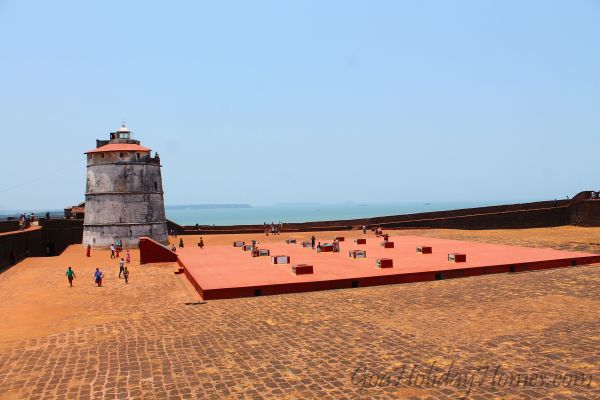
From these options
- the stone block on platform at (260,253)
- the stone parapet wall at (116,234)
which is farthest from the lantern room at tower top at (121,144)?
the stone block on platform at (260,253)

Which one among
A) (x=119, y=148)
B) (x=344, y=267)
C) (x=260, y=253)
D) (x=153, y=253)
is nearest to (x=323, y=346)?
(x=344, y=267)

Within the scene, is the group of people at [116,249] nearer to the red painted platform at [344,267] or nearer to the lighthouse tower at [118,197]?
the lighthouse tower at [118,197]

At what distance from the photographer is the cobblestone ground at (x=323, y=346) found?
859 centimetres

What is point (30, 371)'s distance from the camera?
9.77 m

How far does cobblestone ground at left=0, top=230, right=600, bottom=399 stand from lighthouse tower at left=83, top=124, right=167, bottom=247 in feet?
63.5

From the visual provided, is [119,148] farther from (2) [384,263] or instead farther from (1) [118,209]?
(2) [384,263]

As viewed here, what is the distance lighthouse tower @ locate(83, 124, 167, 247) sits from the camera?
3603 centimetres

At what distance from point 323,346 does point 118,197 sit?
97.1ft

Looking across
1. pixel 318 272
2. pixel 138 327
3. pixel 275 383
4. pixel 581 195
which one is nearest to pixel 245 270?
pixel 318 272

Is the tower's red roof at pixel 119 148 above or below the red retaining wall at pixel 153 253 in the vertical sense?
above

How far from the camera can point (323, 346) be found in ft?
35.8

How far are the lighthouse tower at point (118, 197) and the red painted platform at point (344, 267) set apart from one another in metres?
10.1

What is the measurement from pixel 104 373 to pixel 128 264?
1859 centimetres

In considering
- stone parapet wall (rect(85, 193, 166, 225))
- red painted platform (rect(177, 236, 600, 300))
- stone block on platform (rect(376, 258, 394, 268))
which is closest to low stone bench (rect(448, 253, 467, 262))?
red painted platform (rect(177, 236, 600, 300))
